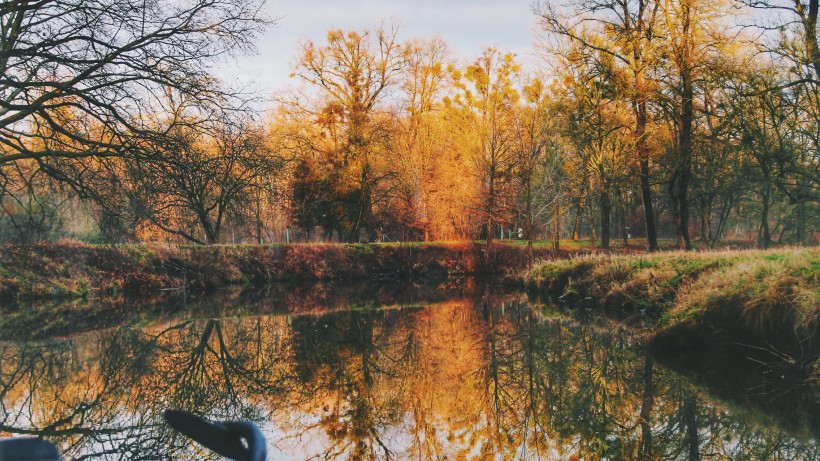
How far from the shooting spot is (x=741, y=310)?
8625mm

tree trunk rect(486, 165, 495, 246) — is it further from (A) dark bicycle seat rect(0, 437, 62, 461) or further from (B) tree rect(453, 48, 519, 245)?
(A) dark bicycle seat rect(0, 437, 62, 461)

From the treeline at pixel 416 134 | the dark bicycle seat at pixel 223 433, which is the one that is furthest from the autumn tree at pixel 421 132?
the dark bicycle seat at pixel 223 433

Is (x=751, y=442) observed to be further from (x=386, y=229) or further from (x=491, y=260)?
(x=386, y=229)

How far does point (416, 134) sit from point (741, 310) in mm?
29759

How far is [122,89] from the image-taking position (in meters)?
10.2

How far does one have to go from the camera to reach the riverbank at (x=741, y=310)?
300 inches

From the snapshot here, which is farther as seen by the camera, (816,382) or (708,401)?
(816,382)

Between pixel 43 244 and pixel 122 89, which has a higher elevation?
pixel 122 89

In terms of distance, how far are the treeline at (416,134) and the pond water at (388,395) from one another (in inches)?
94.4

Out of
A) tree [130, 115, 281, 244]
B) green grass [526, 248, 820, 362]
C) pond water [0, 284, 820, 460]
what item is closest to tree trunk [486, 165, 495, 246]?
green grass [526, 248, 820, 362]

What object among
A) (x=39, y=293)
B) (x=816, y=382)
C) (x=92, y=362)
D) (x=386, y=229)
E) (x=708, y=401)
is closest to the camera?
(x=708, y=401)

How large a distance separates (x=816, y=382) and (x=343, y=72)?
30297mm

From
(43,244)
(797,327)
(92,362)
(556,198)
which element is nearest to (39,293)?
(43,244)

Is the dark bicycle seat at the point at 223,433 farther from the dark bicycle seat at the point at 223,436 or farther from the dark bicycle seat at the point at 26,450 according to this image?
the dark bicycle seat at the point at 26,450
